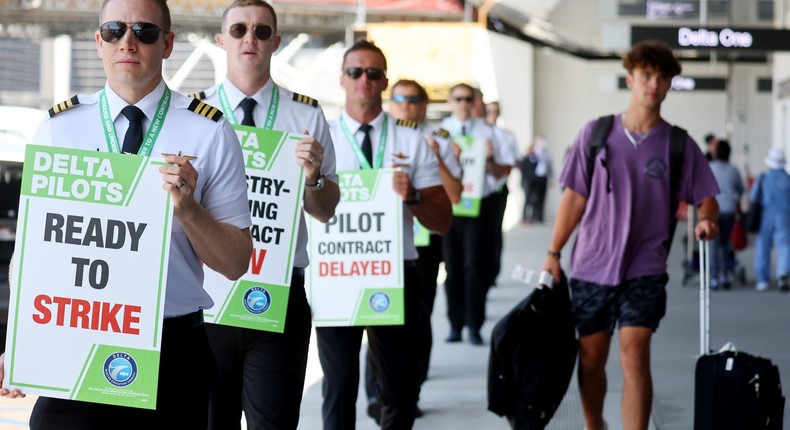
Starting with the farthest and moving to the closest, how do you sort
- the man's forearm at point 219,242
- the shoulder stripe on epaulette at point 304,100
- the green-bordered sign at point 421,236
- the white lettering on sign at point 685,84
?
the white lettering on sign at point 685,84, the green-bordered sign at point 421,236, the shoulder stripe on epaulette at point 304,100, the man's forearm at point 219,242

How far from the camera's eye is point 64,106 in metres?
3.43

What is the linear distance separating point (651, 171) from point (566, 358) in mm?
989

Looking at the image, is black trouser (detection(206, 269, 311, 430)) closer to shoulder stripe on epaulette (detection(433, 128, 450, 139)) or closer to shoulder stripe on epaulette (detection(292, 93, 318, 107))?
shoulder stripe on epaulette (detection(292, 93, 318, 107))

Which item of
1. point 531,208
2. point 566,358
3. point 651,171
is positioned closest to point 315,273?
point 566,358

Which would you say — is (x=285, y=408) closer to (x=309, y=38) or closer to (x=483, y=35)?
(x=309, y=38)

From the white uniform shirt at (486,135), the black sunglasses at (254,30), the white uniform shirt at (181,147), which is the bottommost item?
the white uniform shirt at (181,147)

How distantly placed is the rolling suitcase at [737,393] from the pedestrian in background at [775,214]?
999 centimetres

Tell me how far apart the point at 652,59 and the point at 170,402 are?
3.56 meters

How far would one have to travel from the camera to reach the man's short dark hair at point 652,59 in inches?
241

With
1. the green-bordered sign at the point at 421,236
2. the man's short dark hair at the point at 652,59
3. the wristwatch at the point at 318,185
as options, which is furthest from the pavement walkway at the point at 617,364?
the wristwatch at the point at 318,185

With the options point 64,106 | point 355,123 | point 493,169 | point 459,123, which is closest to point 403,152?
point 355,123

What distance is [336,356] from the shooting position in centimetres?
566

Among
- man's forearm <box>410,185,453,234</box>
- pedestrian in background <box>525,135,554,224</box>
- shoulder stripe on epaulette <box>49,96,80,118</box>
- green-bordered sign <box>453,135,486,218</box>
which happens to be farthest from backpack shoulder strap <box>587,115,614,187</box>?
pedestrian in background <box>525,135,554,224</box>

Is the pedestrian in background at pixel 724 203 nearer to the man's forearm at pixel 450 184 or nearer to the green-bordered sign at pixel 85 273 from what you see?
the man's forearm at pixel 450 184
